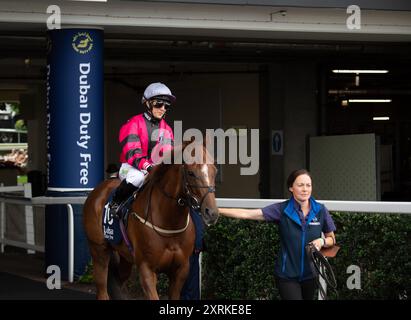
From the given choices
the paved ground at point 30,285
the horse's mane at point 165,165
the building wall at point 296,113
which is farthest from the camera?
the building wall at point 296,113

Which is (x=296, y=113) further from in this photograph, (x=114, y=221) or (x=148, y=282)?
(x=148, y=282)

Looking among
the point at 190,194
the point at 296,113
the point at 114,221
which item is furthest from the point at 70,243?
the point at 296,113

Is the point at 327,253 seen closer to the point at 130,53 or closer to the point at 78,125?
the point at 78,125

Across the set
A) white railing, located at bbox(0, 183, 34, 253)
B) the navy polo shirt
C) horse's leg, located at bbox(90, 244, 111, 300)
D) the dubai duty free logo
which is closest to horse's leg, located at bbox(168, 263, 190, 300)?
the navy polo shirt

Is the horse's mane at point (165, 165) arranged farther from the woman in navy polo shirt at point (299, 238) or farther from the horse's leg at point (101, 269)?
the horse's leg at point (101, 269)

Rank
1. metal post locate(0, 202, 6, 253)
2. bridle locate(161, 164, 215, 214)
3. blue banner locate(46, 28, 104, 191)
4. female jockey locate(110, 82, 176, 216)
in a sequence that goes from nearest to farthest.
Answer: bridle locate(161, 164, 215, 214) → female jockey locate(110, 82, 176, 216) → blue banner locate(46, 28, 104, 191) → metal post locate(0, 202, 6, 253)

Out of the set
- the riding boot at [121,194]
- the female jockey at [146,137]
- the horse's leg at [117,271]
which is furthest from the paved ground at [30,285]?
the female jockey at [146,137]

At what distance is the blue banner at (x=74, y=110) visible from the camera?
1109cm

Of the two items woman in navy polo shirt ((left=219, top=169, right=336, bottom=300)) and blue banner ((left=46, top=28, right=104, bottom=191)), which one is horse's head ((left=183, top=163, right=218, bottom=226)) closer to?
woman in navy polo shirt ((left=219, top=169, right=336, bottom=300))

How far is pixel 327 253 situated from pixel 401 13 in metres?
6.40

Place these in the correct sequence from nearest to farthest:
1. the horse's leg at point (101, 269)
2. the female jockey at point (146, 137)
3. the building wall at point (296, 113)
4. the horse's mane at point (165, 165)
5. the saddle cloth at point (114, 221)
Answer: the horse's mane at point (165, 165) → the female jockey at point (146, 137) → the saddle cloth at point (114, 221) → the horse's leg at point (101, 269) → the building wall at point (296, 113)

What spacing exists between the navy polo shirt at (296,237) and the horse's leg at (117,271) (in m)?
2.75

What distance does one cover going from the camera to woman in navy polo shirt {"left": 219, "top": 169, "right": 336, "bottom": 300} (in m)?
5.81

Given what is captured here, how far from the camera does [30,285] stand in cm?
1080
